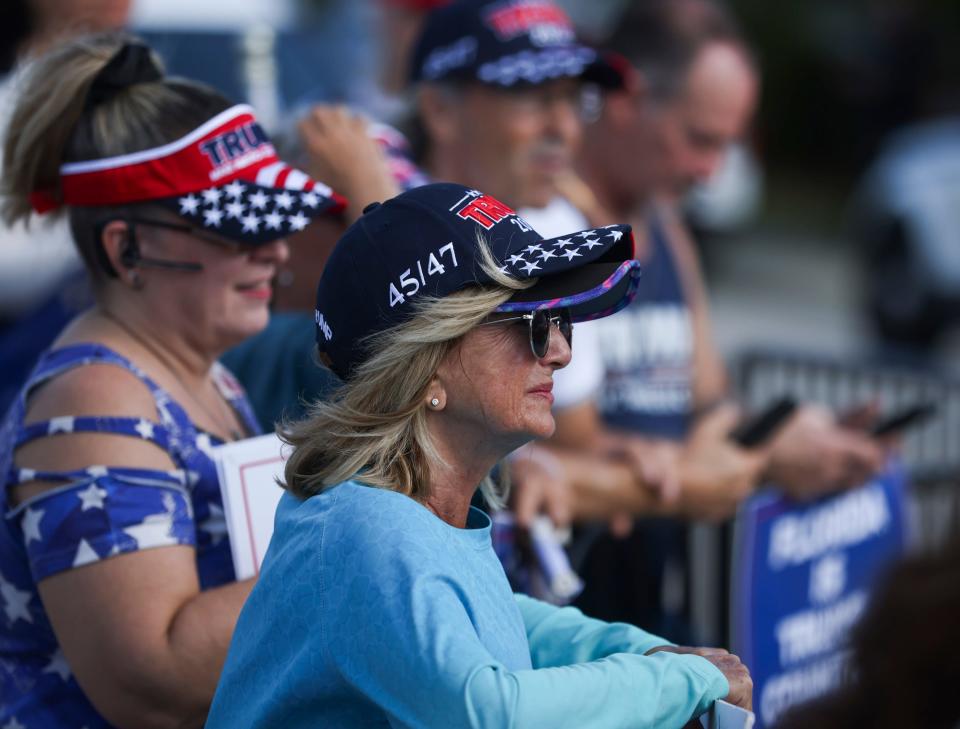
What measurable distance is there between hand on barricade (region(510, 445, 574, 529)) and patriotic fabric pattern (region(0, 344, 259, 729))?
1.14 m

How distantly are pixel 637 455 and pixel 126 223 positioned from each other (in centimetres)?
182

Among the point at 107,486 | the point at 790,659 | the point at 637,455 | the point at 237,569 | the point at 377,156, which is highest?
the point at 377,156

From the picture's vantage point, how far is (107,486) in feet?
7.54

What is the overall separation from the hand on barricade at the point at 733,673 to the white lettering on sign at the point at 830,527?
2053mm

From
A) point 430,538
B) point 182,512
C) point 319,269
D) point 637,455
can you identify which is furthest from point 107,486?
point 637,455

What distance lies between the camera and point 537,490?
3559 millimetres

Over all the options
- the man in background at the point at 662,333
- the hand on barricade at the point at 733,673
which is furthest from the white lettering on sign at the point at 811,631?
the hand on barricade at the point at 733,673

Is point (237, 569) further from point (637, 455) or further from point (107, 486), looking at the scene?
point (637, 455)

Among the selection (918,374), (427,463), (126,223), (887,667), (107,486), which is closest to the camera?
(887,667)

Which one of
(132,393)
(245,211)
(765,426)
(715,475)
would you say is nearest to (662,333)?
(765,426)

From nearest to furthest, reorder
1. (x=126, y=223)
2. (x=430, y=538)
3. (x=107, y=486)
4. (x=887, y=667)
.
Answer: (x=887, y=667) < (x=430, y=538) < (x=107, y=486) < (x=126, y=223)

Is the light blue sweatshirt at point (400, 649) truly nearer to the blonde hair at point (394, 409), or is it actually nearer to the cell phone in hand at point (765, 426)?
the blonde hair at point (394, 409)

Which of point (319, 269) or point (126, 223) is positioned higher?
point (126, 223)

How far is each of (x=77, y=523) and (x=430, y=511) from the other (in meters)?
0.67
